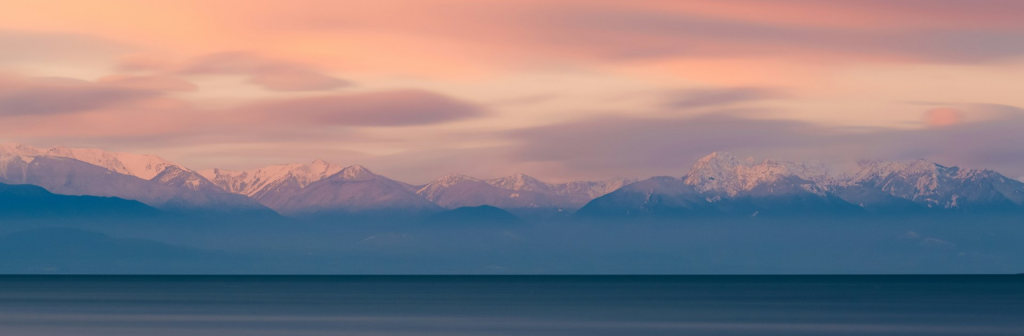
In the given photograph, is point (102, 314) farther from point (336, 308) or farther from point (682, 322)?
point (682, 322)

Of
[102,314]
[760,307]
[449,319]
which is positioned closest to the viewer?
[449,319]

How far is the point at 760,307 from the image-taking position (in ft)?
527

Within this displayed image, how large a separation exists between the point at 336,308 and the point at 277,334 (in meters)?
52.4

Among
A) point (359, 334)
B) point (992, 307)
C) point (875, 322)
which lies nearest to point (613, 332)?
point (359, 334)

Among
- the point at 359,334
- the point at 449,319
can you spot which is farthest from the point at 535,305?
the point at 359,334

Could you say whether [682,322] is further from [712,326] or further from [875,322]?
[875,322]

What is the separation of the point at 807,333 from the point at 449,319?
37438 mm

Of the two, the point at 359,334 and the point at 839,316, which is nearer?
the point at 359,334

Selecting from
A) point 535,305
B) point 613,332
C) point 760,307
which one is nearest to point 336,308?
point 535,305

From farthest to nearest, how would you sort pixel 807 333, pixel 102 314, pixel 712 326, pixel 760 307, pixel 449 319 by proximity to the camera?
1. pixel 760 307
2. pixel 102 314
3. pixel 449 319
4. pixel 712 326
5. pixel 807 333

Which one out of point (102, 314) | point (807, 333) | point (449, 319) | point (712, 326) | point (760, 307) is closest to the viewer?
point (807, 333)

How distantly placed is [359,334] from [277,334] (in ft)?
20.9

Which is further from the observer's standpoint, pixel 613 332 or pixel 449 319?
pixel 449 319

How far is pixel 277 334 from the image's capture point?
109 meters
